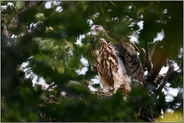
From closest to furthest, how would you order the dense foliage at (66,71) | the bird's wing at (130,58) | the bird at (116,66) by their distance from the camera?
1. the dense foliage at (66,71)
2. the bird's wing at (130,58)
3. the bird at (116,66)

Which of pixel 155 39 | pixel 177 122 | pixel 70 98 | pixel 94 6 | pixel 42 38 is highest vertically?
pixel 94 6

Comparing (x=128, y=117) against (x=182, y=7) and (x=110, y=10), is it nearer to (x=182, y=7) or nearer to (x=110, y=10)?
(x=110, y=10)

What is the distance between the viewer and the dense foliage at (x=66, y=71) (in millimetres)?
1607

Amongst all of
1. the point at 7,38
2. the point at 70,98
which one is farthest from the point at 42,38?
the point at 70,98

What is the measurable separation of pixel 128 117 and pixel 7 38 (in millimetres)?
625

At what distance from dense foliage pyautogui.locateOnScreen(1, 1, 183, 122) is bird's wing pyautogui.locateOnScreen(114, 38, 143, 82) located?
9.57ft

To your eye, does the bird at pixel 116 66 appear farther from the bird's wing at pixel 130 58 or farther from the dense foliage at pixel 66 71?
the dense foliage at pixel 66 71

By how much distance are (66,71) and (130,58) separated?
337 cm

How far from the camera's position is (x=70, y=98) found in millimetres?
1879

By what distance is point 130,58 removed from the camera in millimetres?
5332

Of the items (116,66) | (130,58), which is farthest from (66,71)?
(116,66)

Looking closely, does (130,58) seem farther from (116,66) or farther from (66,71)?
(66,71)

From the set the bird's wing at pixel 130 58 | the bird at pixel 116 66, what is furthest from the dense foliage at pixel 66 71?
the bird at pixel 116 66

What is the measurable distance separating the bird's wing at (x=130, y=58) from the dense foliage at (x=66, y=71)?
9.57 ft
